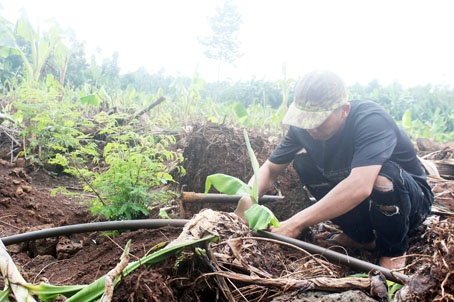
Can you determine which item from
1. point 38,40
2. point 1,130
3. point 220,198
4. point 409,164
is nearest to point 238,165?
point 220,198

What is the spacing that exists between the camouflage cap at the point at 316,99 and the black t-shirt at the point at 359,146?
0.17 metres

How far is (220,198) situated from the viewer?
2604 mm

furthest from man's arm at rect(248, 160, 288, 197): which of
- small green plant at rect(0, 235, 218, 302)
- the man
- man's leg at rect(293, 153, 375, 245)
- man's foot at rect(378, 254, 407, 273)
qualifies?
small green plant at rect(0, 235, 218, 302)

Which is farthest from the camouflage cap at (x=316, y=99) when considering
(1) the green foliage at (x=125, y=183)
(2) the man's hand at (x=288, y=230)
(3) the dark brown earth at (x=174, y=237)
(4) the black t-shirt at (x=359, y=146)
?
(1) the green foliage at (x=125, y=183)

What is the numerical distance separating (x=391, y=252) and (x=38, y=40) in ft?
15.7

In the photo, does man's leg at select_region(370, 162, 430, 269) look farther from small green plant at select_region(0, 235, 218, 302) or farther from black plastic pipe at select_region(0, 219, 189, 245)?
small green plant at select_region(0, 235, 218, 302)

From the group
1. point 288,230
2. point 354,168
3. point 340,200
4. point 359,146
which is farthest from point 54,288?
point 359,146

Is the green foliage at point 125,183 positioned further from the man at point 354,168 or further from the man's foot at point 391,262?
the man's foot at point 391,262

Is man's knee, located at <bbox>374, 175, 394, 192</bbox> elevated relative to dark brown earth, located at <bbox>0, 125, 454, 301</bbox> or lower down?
elevated

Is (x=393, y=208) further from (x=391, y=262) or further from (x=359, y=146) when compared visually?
(x=359, y=146)

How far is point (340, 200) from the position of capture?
7.43 ft

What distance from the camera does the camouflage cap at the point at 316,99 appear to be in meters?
2.51

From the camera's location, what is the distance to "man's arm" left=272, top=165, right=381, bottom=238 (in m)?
2.25

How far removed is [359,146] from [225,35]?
19251 mm
